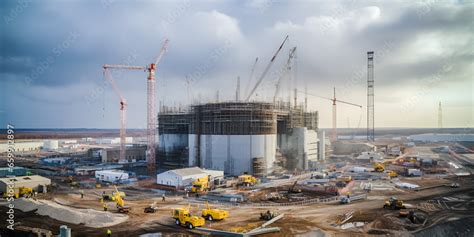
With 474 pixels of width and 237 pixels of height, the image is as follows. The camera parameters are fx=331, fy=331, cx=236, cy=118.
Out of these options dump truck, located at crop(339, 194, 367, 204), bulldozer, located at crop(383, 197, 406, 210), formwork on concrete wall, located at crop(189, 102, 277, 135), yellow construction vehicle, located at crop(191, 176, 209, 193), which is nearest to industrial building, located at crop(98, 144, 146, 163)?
formwork on concrete wall, located at crop(189, 102, 277, 135)

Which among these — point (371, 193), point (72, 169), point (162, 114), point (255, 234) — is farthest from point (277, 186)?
point (72, 169)

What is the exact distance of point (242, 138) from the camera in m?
55.2

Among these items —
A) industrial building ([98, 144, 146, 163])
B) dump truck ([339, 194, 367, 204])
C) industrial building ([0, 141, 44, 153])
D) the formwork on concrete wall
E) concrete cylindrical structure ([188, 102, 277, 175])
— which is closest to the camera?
dump truck ([339, 194, 367, 204])

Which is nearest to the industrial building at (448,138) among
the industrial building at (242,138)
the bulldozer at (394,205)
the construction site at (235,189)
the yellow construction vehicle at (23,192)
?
the construction site at (235,189)

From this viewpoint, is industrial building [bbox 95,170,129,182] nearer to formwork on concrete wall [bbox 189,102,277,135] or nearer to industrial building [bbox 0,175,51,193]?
industrial building [bbox 0,175,51,193]

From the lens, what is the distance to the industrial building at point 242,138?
55312 mm

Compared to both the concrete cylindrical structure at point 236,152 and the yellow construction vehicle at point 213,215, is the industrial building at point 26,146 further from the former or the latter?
the yellow construction vehicle at point 213,215

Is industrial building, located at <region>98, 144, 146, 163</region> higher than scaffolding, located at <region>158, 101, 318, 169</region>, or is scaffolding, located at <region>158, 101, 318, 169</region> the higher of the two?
scaffolding, located at <region>158, 101, 318, 169</region>

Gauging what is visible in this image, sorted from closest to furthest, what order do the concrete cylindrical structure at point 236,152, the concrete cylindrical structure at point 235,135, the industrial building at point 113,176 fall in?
the industrial building at point 113,176
the concrete cylindrical structure at point 236,152
the concrete cylindrical structure at point 235,135

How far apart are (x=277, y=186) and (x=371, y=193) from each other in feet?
38.8

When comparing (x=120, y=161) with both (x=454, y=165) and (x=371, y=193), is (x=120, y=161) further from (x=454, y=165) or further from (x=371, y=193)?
(x=454, y=165)

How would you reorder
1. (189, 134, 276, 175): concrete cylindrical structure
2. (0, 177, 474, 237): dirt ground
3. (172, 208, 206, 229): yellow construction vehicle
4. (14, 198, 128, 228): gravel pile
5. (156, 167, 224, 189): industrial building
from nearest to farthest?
(0, 177, 474, 237): dirt ground → (172, 208, 206, 229): yellow construction vehicle → (14, 198, 128, 228): gravel pile → (156, 167, 224, 189): industrial building → (189, 134, 276, 175): concrete cylindrical structure

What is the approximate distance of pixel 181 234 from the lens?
2397cm

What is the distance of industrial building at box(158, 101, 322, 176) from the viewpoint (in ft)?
181
